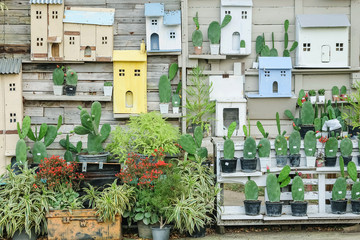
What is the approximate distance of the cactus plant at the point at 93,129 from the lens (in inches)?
306

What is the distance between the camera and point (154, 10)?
8.20 meters

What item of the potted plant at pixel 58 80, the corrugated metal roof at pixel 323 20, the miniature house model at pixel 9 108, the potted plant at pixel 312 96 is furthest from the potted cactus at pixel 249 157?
the miniature house model at pixel 9 108

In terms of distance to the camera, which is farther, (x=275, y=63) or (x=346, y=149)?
(x=275, y=63)

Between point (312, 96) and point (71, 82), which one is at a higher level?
point (71, 82)

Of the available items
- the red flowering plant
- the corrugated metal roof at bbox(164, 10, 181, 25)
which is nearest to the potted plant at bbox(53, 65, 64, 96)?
the red flowering plant

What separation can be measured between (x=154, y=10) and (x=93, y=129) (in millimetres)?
1872

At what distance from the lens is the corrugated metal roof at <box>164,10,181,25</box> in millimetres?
8191

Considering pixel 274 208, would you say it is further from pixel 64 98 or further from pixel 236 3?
pixel 64 98

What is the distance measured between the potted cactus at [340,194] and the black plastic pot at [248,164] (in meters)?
1.05

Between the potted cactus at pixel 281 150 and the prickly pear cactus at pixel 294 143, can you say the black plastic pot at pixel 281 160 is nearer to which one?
the potted cactus at pixel 281 150

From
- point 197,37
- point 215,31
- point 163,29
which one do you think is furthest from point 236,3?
point 163,29

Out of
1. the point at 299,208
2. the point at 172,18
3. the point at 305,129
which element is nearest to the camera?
the point at 299,208

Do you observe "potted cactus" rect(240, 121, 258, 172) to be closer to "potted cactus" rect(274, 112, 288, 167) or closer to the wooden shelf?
"potted cactus" rect(274, 112, 288, 167)

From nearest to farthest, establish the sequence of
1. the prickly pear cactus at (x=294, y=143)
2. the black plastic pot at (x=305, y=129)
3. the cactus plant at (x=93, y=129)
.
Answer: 1. the prickly pear cactus at (x=294, y=143)
2. the cactus plant at (x=93, y=129)
3. the black plastic pot at (x=305, y=129)
